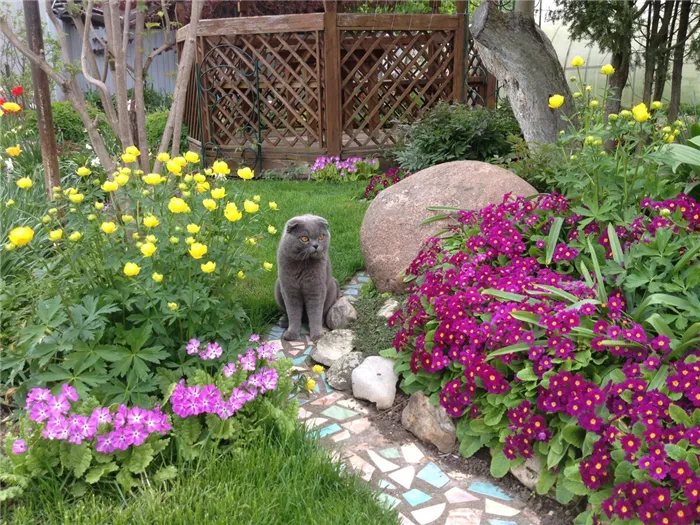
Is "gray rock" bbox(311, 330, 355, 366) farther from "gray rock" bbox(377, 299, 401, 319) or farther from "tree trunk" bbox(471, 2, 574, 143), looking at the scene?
"tree trunk" bbox(471, 2, 574, 143)

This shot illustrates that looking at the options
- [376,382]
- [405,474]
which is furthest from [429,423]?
[376,382]

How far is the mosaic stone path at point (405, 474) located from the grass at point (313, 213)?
108 cm

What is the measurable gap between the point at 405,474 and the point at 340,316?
66.3 inches

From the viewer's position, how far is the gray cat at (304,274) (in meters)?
4.01

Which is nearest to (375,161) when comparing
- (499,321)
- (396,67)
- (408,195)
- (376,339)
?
(396,67)

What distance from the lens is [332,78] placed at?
9.05 m

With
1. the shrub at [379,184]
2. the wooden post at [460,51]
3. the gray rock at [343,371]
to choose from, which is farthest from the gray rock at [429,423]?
the wooden post at [460,51]

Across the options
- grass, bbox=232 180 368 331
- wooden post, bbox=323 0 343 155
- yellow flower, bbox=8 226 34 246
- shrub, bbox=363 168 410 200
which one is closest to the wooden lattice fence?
wooden post, bbox=323 0 343 155

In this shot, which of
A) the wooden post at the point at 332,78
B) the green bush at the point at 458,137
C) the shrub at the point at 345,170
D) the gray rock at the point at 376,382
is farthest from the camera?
the shrub at the point at 345,170

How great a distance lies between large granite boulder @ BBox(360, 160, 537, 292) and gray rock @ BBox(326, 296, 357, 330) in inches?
15.6

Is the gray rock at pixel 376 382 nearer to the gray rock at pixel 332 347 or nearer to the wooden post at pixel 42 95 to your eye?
the gray rock at pixel 332 347

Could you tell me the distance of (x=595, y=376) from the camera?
2709 mm

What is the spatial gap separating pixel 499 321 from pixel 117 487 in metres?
1.91

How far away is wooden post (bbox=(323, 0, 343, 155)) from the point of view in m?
8.79
